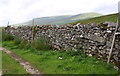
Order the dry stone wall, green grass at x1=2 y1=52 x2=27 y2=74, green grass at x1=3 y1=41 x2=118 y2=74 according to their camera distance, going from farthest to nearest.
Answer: the dry stone wall
green grass at x1=2 y1=52 x2=27 y2=74
green grass at x1=3 y1=41 x2=118 y2=74

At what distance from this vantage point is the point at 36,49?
1198 centimetres

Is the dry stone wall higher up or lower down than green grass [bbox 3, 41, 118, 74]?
higher up

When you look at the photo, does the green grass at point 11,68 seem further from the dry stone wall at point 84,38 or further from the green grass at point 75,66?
the dry stone wall at point 84,38

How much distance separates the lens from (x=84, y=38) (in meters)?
9.49

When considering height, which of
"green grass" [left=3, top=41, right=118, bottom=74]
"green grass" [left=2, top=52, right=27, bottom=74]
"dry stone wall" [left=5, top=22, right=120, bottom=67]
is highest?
"dry stone wall" [left=5, top=22, right=120, bottom=67]

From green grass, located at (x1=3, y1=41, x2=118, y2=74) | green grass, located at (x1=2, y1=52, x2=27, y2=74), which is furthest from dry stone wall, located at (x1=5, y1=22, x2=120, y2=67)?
green grass, located at (x1=2, y1=52, x2=27, y2=74)

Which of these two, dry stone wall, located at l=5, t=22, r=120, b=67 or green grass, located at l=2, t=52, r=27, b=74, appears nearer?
green grass, located at l=2, t=52, r=27, b=74

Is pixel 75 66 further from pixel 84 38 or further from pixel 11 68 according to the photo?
pixel 11 68

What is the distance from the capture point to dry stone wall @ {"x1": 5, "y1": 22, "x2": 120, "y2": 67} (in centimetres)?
789

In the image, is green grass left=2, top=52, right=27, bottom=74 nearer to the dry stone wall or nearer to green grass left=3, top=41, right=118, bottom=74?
green grass left=3, top=41, right=118, bottom=74

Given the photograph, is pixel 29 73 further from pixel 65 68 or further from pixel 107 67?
pixel 107 67

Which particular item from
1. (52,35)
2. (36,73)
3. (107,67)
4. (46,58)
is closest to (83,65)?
(107,67)

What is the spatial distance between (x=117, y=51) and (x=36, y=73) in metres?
3.87

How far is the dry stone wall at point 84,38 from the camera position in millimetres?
7887
